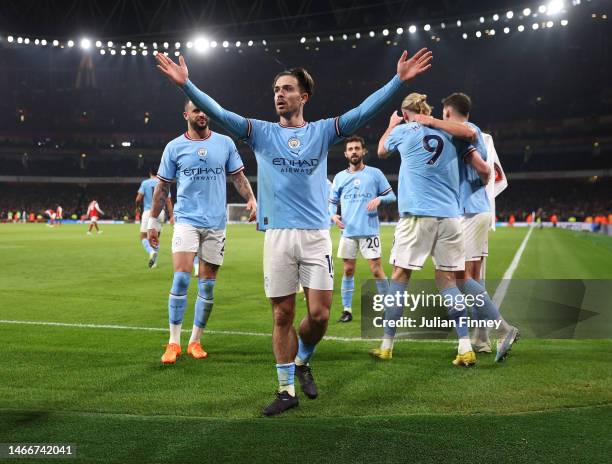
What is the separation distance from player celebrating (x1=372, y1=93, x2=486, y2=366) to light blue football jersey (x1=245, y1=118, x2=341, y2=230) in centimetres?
132

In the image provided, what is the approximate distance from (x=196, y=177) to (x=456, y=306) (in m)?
2.85

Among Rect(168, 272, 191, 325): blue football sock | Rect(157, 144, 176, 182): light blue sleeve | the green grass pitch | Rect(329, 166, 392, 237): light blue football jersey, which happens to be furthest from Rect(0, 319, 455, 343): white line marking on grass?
Rect(157, 144, 176, 182): light blue sleeve

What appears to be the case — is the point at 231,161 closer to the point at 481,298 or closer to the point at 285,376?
the point at 285,376

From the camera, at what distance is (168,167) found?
235 inches

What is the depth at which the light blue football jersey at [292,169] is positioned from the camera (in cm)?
420

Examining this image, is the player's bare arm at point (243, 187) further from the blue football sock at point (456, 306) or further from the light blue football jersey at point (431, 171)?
the blue football sock at point (456, 306)

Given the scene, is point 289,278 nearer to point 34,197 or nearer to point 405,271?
point 405,271

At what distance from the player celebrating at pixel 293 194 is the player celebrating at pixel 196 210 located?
68.3 inches

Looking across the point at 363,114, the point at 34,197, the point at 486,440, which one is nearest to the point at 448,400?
the point at 486,440

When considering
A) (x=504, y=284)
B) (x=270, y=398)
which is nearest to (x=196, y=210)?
(x=270, y=398)

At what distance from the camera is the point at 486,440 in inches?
135

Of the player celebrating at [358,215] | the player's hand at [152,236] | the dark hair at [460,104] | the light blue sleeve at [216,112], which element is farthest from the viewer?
the player celebrating at [358,215]

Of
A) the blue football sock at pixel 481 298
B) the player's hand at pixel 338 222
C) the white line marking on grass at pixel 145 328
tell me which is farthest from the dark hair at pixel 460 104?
the player's hand at pixel 338 222

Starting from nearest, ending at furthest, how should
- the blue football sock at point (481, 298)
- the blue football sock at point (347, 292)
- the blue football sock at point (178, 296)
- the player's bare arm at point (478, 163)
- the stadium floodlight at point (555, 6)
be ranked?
the player's bare arm at point (478, 163) < the blue football sock at point (481, 298) < the blue football sock at point (178, 296) < the blue football sock at point (347, 292) < the stadium floodlight at point (555, 6)
